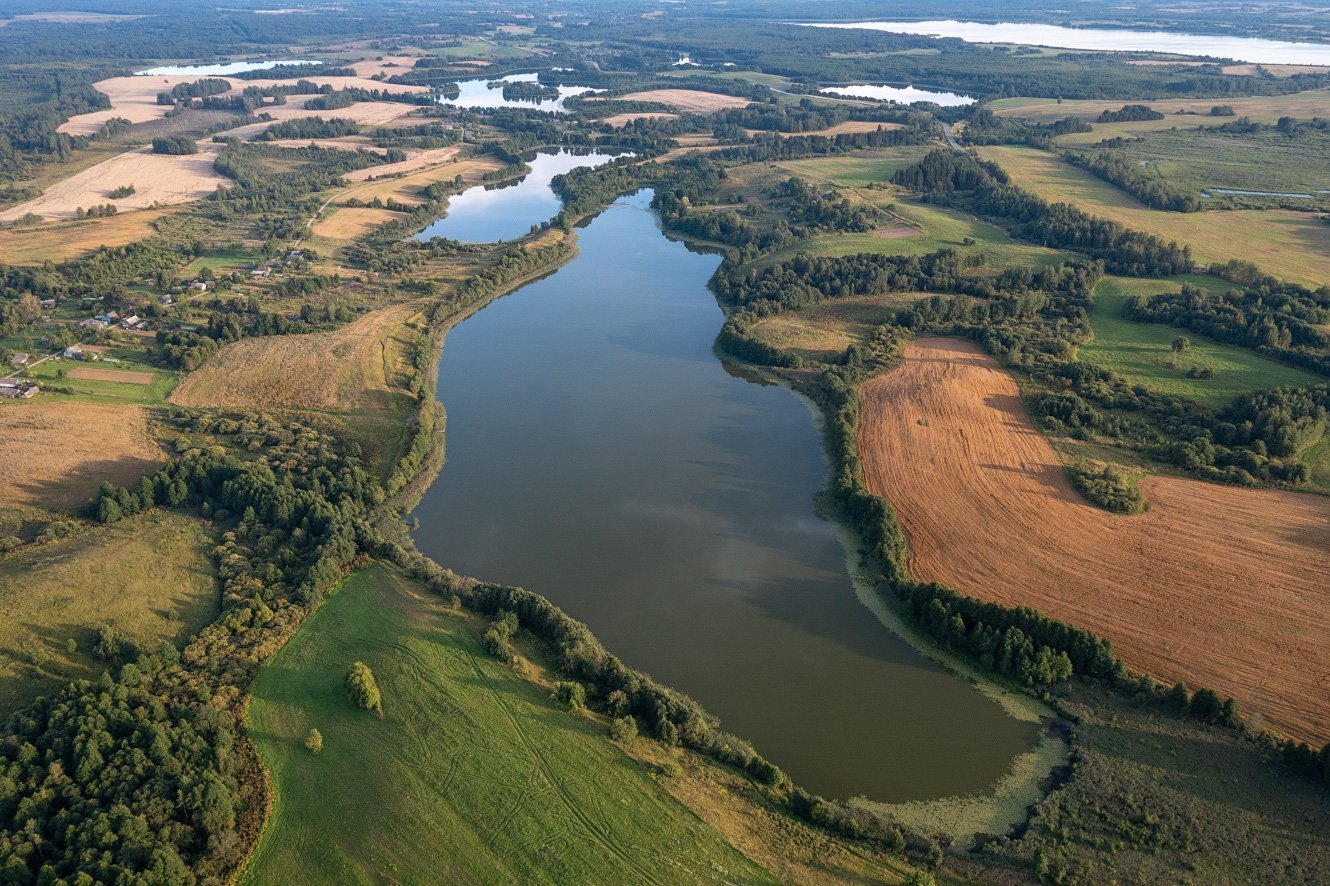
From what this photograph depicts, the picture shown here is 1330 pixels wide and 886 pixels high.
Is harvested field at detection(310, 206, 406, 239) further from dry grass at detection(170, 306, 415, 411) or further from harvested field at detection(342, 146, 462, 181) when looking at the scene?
dry grass at detection(170, 306, 415, 411)

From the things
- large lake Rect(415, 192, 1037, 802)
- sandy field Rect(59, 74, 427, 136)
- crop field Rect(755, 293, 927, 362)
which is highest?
sandy field Rect(59, 74, 427, 136)

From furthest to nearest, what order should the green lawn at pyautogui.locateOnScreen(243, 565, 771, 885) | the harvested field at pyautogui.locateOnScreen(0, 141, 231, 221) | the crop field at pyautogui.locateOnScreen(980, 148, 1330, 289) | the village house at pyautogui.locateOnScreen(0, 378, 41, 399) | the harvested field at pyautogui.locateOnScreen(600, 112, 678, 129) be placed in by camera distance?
the harvested field at pyautogui.locateOnScreen(600, 112, 678, 129) < the harvested field at pyautogui.locateOnScreen(0, 141, 231, 221) < the crop field at pyautogui.locateOnScreen(980, 148, 1330, 289) < the village house at pyautogui.locateOnScreen(0, 378, 41, 399) < the green lawn at pyautogui.locateOnScreen(243, 565, 771, 885)

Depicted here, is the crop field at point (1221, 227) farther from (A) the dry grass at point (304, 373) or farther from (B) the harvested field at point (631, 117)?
(A) the dry grass at point (304, 373)

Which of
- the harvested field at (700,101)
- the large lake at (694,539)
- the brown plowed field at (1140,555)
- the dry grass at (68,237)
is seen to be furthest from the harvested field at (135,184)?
the brown plowed field at (1140,555)

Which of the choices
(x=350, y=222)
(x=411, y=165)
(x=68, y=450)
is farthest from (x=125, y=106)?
(x=68, y=450)

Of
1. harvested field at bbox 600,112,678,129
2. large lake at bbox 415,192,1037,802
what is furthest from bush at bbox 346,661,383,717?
harvested field at bbox 600,112,678,129

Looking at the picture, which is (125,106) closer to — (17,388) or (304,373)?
(17,388)

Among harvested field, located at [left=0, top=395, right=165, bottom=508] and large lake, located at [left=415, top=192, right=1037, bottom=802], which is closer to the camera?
large lake, located at [left=415, top=192, right=1037, bottom=802]
